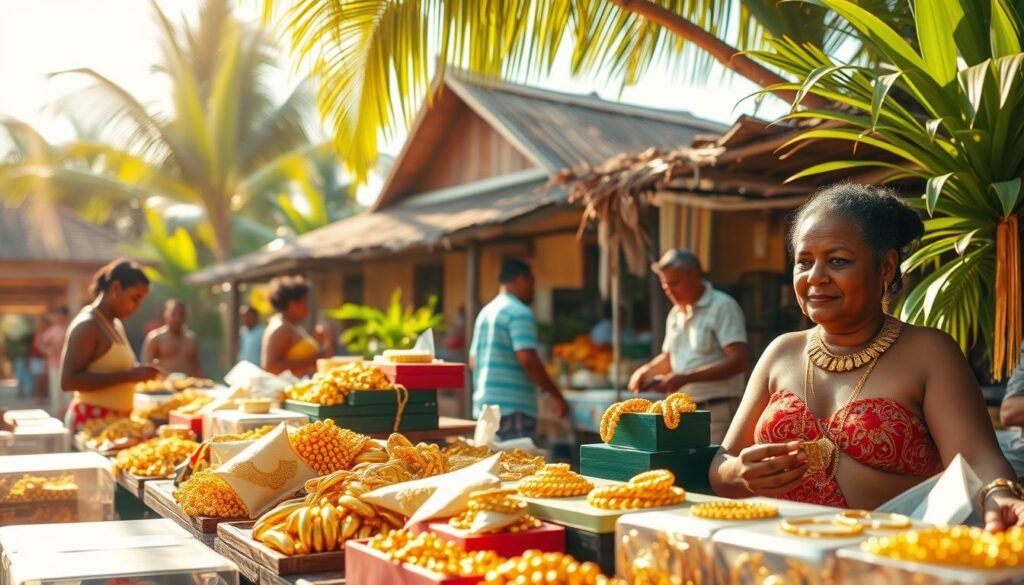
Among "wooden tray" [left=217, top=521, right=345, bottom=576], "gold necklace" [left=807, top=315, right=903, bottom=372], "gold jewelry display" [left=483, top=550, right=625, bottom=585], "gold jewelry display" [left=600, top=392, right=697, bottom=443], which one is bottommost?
"wooden tray" [left=217, top=521, right=345, bottom=576]

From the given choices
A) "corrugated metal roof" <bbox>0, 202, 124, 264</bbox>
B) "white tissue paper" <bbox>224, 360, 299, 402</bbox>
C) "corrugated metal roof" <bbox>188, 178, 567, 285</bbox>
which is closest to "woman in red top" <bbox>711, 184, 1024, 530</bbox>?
"white tissue paper" <bbox>224, 360, 299, 402</bbox>

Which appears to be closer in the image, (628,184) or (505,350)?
(505,350)

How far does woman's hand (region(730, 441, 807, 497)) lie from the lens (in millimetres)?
2123

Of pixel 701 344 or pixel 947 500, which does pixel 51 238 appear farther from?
pixel 947 500

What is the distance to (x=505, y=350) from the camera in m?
6.11

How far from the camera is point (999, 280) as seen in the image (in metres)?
3.48

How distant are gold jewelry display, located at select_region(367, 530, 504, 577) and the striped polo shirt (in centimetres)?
396

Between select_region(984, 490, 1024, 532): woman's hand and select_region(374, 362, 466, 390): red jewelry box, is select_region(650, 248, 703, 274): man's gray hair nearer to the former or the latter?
select_region(374, 362, 466, 390): red jewelry box

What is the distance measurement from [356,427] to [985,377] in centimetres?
537

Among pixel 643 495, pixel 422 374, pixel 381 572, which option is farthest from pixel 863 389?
pixel 422 374

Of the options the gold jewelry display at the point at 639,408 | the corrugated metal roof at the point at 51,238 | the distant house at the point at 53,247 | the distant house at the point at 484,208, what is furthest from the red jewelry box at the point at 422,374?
the corrugated metal roof at the point at 51,238

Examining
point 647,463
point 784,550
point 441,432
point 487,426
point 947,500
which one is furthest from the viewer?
point 441,432

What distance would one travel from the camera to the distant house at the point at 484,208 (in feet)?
37.0

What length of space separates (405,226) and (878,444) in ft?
34.7
